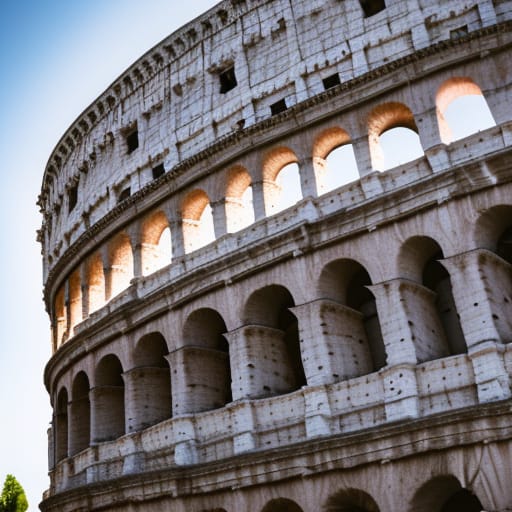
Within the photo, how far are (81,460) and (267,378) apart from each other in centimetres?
564

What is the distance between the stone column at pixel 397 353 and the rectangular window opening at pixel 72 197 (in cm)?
1157

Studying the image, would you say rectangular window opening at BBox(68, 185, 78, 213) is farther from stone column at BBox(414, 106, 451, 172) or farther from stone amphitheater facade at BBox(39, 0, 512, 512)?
stone column at BBox(414, 106, 451, 172)

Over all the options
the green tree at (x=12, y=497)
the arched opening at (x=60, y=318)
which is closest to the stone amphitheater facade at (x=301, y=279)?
the arched opening at (x=60, y=318)

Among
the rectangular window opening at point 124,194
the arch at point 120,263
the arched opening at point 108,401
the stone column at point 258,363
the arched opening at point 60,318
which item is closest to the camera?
the stone column at point 258,363

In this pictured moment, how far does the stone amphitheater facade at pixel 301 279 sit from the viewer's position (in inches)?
492

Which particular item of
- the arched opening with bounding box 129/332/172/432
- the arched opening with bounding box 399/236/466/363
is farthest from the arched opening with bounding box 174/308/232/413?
the arched opening with bounding box 399/236/466/363

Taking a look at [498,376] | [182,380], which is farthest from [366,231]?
[182,380]

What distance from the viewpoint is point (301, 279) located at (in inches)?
568

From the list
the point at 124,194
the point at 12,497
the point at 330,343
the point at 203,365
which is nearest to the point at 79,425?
the point at 203,365

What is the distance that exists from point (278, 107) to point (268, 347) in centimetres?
522

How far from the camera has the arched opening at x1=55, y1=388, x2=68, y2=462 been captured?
20.7m

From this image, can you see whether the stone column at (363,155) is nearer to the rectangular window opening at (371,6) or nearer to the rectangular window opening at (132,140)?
the rectangular window opening at (371,6)

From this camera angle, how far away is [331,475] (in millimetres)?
12773

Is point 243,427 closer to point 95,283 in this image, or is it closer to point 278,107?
point 278,107
